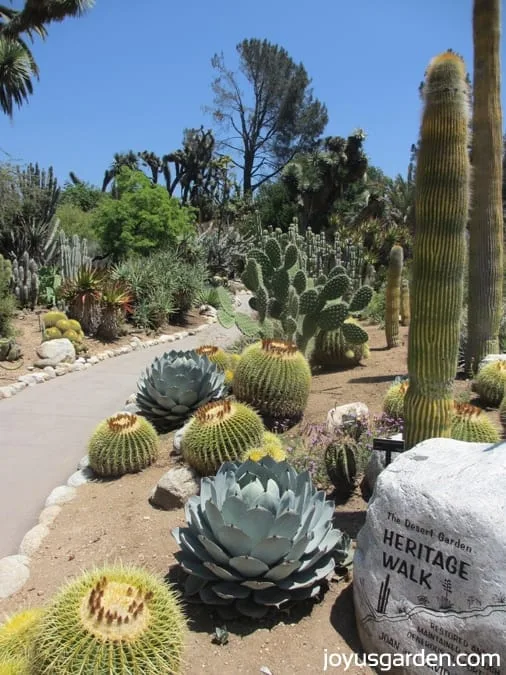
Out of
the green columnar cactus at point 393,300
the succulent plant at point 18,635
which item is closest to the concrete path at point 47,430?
the succulent plant at point 18,635

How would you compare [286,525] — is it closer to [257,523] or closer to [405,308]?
[257,523]

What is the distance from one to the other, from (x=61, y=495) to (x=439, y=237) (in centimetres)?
377

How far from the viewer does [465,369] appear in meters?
7.81

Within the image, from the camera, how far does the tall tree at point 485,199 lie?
7398mm

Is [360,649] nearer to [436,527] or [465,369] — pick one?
[436,527]

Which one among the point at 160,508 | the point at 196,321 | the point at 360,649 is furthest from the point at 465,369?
the point at 196,321

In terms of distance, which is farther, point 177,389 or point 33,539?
point 177,389

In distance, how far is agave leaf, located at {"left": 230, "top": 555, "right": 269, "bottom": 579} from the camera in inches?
127

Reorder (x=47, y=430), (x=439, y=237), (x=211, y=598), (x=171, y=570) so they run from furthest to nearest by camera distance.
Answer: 1. (x=47, y=430)
2. (x=171, y=570)
3. (x=439, y=237)
4. (x=211, y=598)

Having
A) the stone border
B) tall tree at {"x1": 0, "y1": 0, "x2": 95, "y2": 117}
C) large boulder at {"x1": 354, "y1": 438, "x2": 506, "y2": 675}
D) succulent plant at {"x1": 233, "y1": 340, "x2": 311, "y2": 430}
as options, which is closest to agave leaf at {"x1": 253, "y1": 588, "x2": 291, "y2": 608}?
large boulder at {"x1": 354, "y1": 438, "x2": 506, "y2": 675}

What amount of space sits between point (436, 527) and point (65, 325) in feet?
32.1

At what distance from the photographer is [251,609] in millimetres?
3289

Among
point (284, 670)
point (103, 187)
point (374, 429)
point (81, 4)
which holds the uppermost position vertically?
point (81, 4)

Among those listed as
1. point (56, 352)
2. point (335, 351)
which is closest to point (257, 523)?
point (335, 351)
